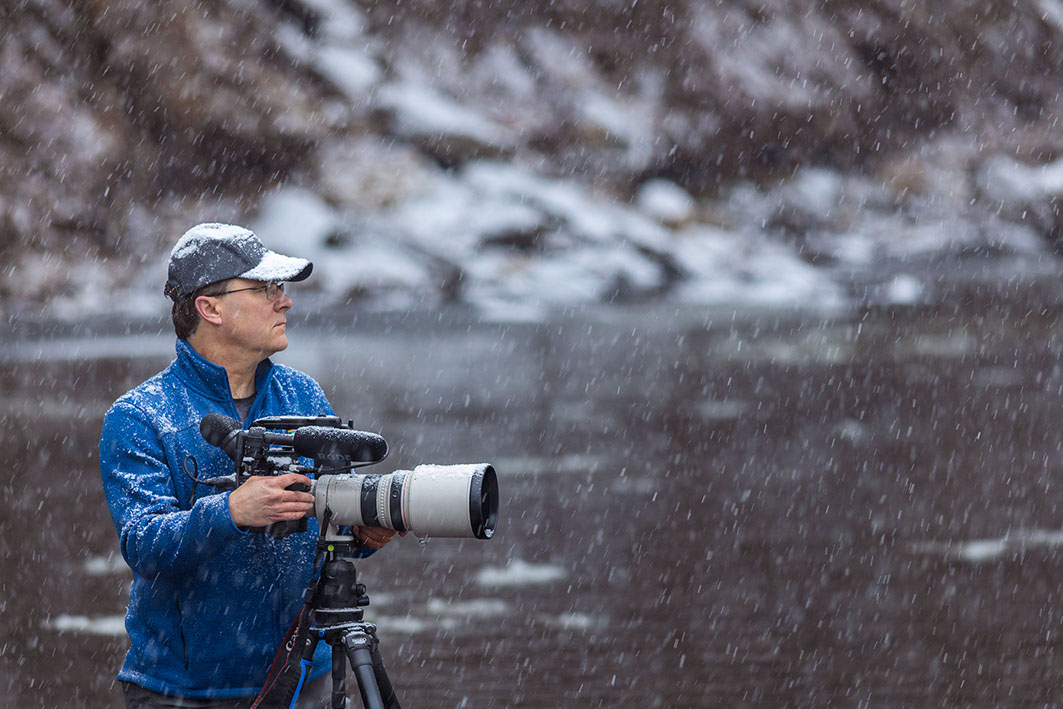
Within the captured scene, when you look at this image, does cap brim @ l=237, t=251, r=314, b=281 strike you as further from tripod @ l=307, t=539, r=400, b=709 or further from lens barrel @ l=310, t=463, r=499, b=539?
tripod @ l=307, t=539, r=400, b=709

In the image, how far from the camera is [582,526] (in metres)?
9.15

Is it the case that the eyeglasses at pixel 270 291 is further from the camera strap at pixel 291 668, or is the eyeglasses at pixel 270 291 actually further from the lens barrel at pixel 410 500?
the camera strap at pixel 291 668

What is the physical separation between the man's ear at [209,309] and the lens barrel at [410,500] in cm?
40

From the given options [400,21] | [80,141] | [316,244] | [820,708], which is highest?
[400,21]

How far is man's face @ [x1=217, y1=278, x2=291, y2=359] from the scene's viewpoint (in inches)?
123

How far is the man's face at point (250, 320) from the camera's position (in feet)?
10.3

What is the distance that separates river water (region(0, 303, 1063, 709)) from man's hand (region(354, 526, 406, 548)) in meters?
2.42

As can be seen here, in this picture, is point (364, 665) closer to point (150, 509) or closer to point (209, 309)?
point (150, 509)

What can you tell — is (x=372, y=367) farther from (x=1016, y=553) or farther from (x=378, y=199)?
(x=378, y=199)

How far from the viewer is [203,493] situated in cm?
316

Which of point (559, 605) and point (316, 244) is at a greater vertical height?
point (316, 244)

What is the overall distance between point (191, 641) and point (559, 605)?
409cm

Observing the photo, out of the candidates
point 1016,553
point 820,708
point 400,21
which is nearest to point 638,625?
point 820,708

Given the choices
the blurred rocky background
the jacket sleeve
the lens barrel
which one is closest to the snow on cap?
the jacket sleeve
